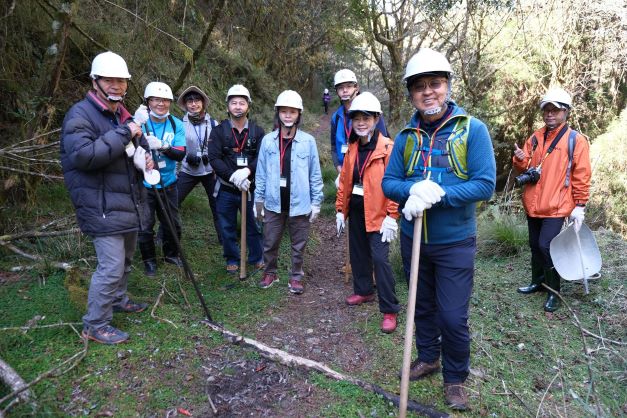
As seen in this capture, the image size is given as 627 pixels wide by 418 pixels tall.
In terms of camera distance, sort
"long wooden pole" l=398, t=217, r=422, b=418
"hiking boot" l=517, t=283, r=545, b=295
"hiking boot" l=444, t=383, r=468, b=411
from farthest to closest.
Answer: "hiking boot" l=517, t=283, r=545, b=295, "hiking boot" l=444, t=383, r=468, b=411, "long wooden pole" l=398, t=217, r=422, b=418

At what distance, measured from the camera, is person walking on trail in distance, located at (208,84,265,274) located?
4754 millimetres

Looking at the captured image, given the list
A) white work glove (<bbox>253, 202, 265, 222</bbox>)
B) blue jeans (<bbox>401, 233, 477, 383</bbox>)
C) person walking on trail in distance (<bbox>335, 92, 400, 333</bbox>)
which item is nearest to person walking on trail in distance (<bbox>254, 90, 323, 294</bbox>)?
white work glove (<bbox>253, 202, 265, 222</bbox>)

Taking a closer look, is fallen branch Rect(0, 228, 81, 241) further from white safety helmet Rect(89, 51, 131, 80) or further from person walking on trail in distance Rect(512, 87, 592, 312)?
person walking on trail in distance Rect(512, 87, 592, 312)

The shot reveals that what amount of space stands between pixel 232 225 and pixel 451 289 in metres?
3.10

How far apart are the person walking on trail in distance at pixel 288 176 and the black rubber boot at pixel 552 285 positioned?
2.70m

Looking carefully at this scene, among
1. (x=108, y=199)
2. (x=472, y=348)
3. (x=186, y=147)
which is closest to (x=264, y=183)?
(x=186, y=147)

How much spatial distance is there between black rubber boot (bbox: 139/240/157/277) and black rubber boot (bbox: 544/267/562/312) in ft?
14.8

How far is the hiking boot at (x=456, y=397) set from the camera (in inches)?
110

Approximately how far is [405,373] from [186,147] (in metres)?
3.99

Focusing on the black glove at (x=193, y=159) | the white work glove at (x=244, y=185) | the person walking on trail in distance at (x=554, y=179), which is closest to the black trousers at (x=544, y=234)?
the person walking on trail in distance at (x=554, y=179)

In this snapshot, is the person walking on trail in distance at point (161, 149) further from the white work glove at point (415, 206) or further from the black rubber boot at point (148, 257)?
the white work glove at point (415, 206)

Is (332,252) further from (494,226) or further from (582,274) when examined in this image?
(582,274)

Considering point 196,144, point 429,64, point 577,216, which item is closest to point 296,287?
point 196,144

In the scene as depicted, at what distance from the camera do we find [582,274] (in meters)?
4.54
